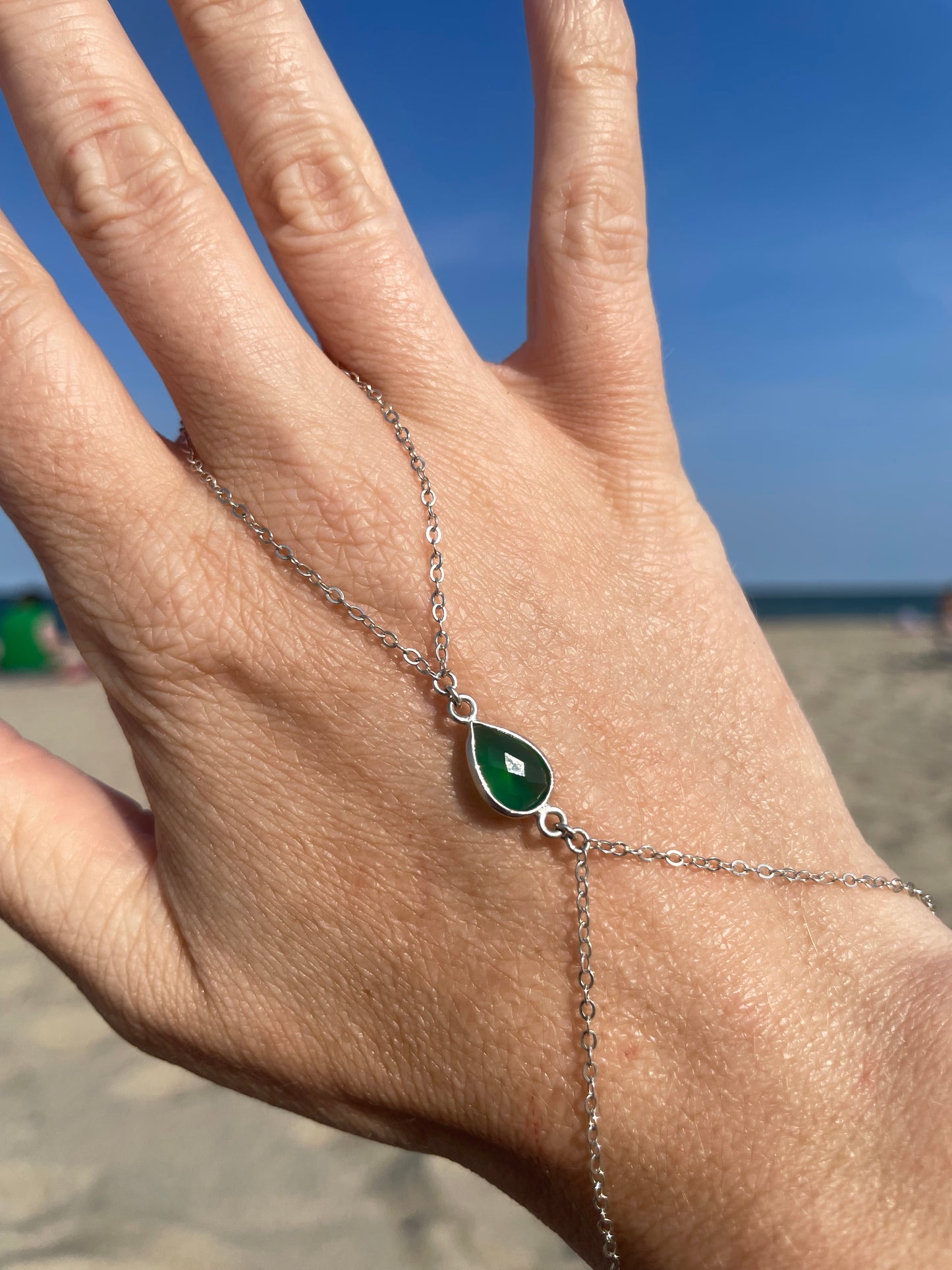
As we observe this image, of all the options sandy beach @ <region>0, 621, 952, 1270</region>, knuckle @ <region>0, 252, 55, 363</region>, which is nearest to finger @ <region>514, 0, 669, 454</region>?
knuckle @ <region>0, 252, 55, 363</region>

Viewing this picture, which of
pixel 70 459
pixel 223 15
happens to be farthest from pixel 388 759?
pixel 223 15

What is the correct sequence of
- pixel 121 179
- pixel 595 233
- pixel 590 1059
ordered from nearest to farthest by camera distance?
pixel 590 1059 < pixel 121 179 < pixel 595 233

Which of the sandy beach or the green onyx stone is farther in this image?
the sandy beach

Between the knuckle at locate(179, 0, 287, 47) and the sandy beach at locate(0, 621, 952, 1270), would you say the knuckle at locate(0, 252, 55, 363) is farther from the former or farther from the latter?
the sandy beach at locate(0, 621, 952, 1270)

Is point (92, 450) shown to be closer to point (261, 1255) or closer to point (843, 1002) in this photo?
point (843, 1002)

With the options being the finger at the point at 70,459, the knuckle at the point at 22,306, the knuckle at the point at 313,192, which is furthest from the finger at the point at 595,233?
the knuckle at the point at 22,306

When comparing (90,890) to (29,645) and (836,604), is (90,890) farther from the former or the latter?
(836,604)
